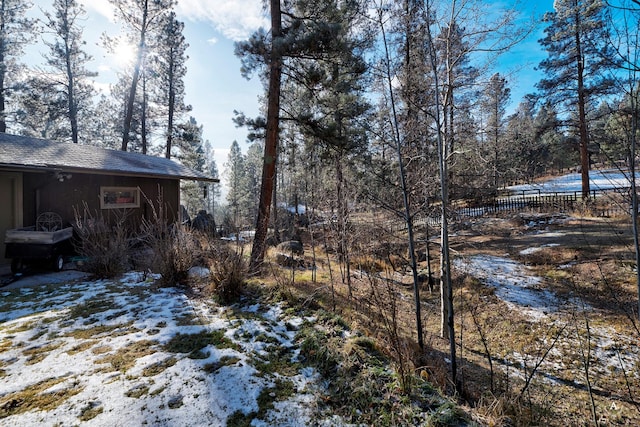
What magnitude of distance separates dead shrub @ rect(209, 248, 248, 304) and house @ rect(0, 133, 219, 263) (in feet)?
8.24

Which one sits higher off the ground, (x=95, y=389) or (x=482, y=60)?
(x=482, y=60)

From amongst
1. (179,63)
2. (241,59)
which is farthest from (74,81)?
(241,59)

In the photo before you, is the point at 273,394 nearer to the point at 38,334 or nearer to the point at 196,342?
the point at 196,342

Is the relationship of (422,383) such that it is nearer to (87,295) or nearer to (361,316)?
(361,316)

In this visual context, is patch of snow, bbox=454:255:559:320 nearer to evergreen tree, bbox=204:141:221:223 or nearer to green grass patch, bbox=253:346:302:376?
green grass patch, bbox=253:346:302:376

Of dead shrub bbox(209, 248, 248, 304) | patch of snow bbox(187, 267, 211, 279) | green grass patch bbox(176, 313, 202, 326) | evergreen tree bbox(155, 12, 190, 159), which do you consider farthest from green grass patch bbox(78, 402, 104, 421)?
evergreen tree bbox(155, 12, 190, 159)

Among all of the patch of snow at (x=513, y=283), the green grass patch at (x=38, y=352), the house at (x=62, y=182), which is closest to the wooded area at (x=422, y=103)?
the patch of snow at (x=513, y=283)

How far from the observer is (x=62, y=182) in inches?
285

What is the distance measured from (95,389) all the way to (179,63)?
61.4 feet

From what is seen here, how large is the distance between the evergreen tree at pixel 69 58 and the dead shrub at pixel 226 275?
53.7 ft

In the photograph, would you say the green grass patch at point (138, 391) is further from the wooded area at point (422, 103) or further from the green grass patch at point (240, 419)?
the wooded area at point (422, 103)

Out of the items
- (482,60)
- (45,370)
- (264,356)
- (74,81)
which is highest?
(74,81)

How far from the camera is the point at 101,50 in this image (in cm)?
1316

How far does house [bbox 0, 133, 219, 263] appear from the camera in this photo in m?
6.21
